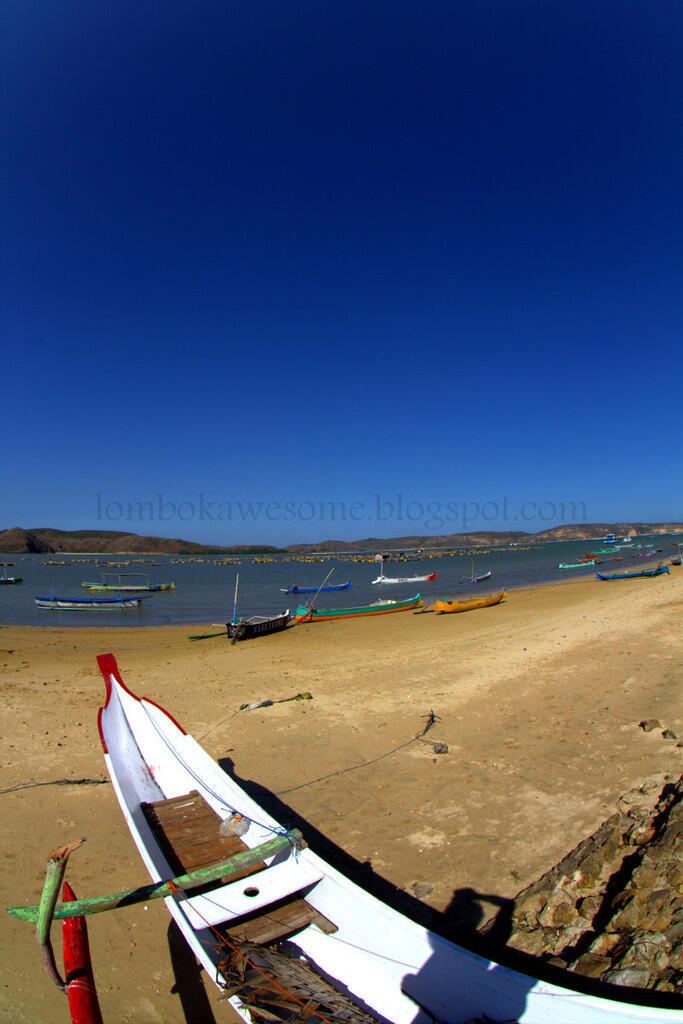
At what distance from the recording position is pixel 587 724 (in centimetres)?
879

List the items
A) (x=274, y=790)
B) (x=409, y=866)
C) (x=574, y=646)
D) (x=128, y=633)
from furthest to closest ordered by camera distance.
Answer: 1. (x=128, y=633)
2. (x=574, y=646)
3. (x=274, y=790)
4. (x=409, y=866)

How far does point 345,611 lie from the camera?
28938 millimetres

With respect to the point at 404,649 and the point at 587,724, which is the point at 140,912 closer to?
the point at 587,724

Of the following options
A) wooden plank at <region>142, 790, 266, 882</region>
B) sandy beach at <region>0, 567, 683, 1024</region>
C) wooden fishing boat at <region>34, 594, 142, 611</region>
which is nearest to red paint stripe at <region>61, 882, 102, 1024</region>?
sandy beach at <region>0, 567, 683, 1024</region>

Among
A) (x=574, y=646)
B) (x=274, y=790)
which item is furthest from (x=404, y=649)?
(x=274, y=790)

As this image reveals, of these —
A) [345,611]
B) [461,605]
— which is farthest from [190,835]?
[461,605]

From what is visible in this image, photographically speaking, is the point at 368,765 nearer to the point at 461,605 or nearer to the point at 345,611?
the point at 345,611

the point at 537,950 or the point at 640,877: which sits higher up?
the point at 640,877

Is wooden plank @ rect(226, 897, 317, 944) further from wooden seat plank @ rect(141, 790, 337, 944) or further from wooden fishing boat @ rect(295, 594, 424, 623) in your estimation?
wooden fishing boat @ rect(295, 594, 424, 623)

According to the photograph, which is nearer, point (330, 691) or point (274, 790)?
point (274, 790)

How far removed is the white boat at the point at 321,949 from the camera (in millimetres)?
3162

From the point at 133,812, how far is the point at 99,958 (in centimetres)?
147

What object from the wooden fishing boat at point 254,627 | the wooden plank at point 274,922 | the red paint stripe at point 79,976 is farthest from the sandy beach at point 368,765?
the wooden fishing boat at point 254,627

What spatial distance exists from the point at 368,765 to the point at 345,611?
21.3m
